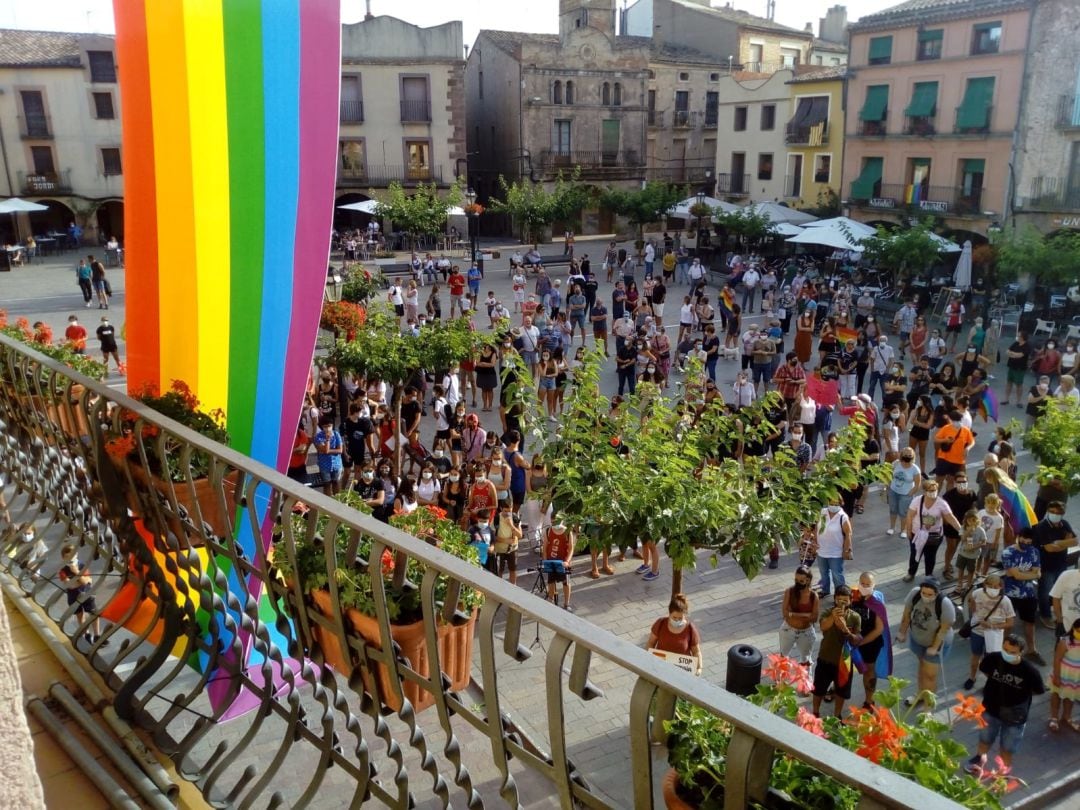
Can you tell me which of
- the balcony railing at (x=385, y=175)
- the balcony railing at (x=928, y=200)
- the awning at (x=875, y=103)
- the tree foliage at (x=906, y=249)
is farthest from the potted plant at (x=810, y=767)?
the balcony railing at (x=385, y=175)

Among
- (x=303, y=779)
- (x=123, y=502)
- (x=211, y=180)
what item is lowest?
(x=303, y=779)

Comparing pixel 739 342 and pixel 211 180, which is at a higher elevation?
pixel 211 180

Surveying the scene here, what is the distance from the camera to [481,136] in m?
A: 51.1

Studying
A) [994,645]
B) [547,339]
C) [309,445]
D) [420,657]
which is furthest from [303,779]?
[547,339]

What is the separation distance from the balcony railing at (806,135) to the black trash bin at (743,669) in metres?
35.2

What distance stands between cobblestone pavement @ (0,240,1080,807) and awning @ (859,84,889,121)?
23.9m

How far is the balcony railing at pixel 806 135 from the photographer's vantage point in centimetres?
3809

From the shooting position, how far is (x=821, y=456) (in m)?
13.7

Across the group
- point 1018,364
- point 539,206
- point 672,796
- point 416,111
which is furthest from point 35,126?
point 672,796

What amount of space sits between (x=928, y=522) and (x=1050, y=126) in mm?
25432

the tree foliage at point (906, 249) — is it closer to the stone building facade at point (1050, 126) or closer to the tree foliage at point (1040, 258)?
the tree foliage at point (1040, 258)

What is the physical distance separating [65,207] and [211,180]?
4110cm

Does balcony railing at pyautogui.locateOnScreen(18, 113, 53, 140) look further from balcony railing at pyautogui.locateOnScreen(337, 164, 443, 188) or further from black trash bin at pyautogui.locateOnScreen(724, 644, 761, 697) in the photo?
black trash bin at pyautogui.locateOnScreen(724, 644, 761, 697)

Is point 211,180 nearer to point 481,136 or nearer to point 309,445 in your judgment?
point 309,445
